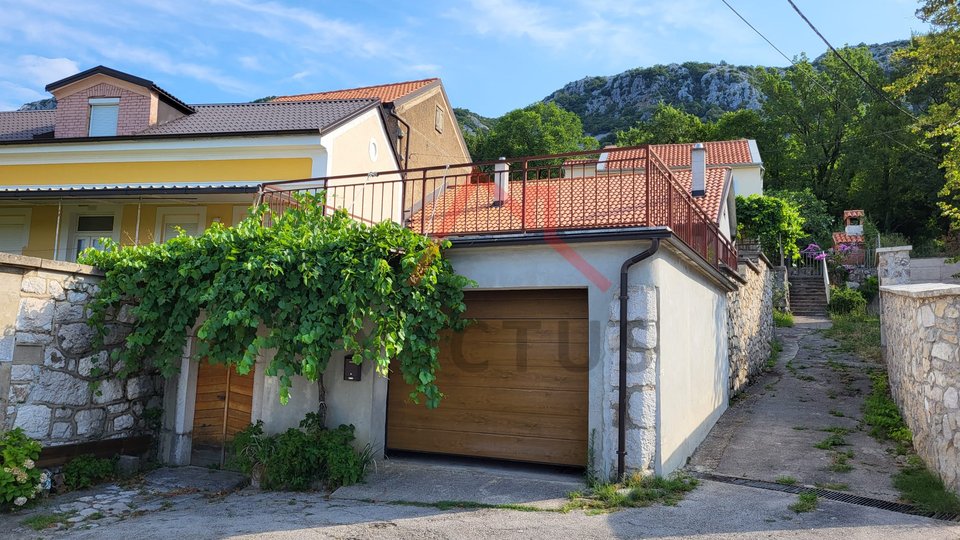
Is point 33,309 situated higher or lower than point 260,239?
lower

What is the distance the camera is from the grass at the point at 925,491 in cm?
518

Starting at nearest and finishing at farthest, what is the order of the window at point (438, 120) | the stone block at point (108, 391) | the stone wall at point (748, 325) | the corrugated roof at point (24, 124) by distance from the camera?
the stone block at point (108, 391) → the stone wall at point (748, 325) → the corrugated roof at point (24, 124) → the window at point (438, 120)

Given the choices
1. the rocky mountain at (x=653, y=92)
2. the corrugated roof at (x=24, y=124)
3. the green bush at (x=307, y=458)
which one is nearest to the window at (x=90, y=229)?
the corrugated roof at (x=24, y=124)

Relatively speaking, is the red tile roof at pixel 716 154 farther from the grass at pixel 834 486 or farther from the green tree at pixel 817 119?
the grass at pixel 834 486

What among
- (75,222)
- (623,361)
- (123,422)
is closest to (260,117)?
(75,222)

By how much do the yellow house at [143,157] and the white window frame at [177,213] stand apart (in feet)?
0.07

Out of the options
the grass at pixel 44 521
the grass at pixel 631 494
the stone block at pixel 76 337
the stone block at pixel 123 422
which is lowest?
the grass at pixel 44 521

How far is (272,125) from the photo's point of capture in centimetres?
1384

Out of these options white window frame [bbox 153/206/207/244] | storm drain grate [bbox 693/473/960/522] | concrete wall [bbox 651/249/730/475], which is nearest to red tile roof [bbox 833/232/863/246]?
concrete wall [bbox 651/249/730/475]

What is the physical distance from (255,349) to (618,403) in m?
3.64

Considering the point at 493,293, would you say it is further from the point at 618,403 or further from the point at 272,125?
the point at 272,125

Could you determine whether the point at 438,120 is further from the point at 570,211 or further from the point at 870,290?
the point at 870,290

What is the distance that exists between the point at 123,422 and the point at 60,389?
0.95 meters

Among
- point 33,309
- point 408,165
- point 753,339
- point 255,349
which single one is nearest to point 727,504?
point 255,349
